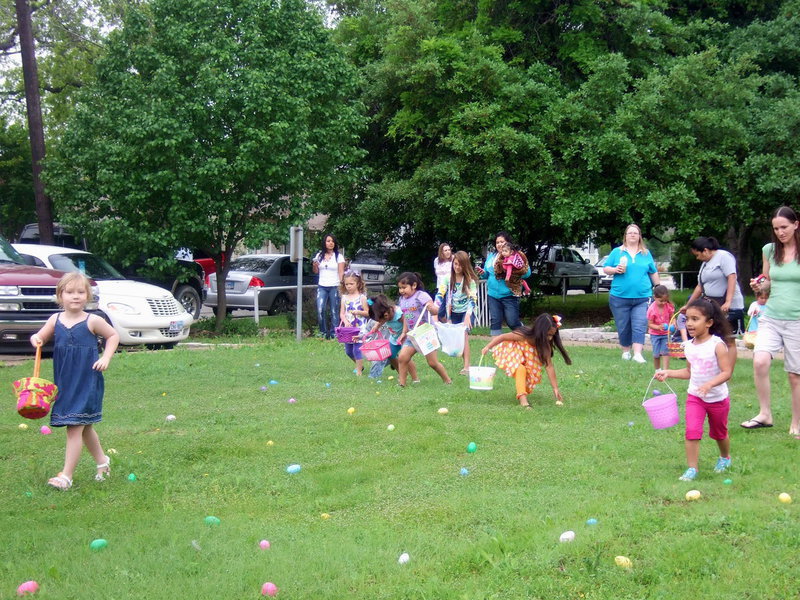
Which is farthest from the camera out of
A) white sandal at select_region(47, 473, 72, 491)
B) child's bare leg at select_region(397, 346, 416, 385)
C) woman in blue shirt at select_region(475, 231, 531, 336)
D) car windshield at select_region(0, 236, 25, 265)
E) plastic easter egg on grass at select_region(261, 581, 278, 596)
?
car windshield at select_region(0, 236, 25, 265)

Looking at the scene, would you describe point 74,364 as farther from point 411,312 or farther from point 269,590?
point 411,312

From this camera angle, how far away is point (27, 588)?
13.9 ft

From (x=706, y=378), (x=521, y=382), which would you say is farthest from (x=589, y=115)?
(x=706, y=378)

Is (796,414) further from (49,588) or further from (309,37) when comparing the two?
(309,37)

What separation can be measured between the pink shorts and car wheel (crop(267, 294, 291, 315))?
17357 mm

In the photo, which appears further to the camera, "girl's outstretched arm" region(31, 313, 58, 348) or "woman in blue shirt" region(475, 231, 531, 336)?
"woman in blue shirt" region(475, 231, 531, 336)

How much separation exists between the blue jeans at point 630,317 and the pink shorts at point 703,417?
18.4 feet

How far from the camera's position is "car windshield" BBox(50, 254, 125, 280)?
51.0ft

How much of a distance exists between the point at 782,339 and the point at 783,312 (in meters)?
0.22

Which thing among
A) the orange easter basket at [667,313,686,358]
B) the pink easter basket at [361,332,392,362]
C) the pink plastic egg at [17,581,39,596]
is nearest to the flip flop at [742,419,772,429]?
the orange easter basket at [667,313,686,358]

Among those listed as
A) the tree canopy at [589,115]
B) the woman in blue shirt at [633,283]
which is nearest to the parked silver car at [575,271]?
the tree canopy at [589,115]

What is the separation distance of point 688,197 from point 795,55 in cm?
431

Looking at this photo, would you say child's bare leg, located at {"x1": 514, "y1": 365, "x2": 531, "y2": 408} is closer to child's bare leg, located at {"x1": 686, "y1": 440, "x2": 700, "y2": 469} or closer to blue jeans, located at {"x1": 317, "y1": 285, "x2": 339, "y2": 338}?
child's bare leg, located at {"x1": 686, "y1": 440, "x2": 700, "y2": 469}

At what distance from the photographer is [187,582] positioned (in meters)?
4.32
